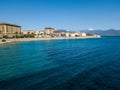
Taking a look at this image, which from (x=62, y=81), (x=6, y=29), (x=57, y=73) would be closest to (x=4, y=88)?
(x=62, y=81)

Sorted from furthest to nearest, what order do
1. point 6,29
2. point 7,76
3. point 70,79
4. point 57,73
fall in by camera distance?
point 6,29, point 57,73, point 7,76, point 70,79

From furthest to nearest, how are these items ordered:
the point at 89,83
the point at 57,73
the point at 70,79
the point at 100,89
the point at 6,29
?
the point at 6,29 < the point at 57,73 < the point at 70,79 < the point at 89,83 < the point at 100,89

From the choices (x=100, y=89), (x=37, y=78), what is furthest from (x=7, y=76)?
(x=100, y=89)

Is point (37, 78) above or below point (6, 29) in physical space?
below

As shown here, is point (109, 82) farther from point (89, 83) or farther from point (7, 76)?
point (7, 76)

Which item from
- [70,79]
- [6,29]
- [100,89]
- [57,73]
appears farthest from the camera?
[6,29]

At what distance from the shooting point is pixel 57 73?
25.8 metres

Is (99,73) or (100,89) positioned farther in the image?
(99,73)

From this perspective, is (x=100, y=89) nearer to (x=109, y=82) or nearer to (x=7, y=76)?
(x=109, y=82)

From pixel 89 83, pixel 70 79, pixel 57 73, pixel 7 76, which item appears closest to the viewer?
pixel 89 83

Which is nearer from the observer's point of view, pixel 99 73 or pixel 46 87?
pixel 46 87

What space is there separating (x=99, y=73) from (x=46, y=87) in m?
9.76

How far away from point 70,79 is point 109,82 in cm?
495

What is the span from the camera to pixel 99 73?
25453mm
